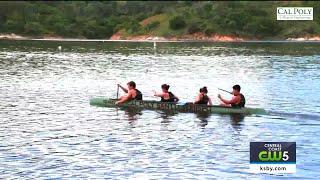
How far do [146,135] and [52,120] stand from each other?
6727 millimetres

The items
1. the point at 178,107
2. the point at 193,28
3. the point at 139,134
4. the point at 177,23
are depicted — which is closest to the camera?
the point at 139,134

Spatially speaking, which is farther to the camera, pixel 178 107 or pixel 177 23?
pixel 177 23

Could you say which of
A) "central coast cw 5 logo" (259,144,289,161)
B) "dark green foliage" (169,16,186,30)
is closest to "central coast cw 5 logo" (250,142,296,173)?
"central coast cw 5 logo" (259,144,289,161)

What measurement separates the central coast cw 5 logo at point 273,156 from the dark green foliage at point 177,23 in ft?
601

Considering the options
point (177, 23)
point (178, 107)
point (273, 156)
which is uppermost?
point (177, 23)

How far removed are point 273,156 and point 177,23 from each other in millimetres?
185163

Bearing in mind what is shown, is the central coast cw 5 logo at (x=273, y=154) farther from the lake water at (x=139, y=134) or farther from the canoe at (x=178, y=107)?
the canoe at (x=178, y=107)

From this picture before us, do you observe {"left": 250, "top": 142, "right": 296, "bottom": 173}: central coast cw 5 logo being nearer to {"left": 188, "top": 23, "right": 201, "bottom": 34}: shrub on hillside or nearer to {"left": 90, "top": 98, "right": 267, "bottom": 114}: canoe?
{"left": 90, "top": 98, "right": 267, "bottom": 114}: canoe

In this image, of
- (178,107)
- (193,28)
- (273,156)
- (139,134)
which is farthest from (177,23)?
(273,156)

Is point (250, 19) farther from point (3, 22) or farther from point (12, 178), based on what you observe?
point (12, 178)

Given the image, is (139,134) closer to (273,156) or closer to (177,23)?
(273,156)

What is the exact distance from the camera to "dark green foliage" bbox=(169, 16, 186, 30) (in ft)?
641

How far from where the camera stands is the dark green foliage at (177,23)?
195m

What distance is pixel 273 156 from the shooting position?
12883 millimetres
